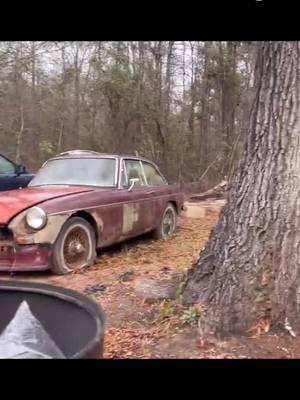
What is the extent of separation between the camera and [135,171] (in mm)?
5848

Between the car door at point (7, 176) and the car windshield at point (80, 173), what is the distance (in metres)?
1.54

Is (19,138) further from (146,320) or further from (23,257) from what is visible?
(146,320)

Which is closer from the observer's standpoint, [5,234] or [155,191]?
[5,234]

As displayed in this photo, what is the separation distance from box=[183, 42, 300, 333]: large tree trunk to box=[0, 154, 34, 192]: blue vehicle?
4.83m

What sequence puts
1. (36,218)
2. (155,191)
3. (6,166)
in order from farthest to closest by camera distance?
(6,166) < (155,191) < (36,218)

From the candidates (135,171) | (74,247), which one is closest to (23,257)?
(74,247)

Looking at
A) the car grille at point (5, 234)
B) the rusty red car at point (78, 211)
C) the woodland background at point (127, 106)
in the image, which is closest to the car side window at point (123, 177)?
the rusty red car at point (78, 211)

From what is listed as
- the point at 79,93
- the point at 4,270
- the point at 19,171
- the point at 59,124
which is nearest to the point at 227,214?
the point at 4,270

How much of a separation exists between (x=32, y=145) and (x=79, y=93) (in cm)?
176

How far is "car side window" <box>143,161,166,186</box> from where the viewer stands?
6231 mm

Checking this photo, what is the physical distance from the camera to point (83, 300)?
180 cm

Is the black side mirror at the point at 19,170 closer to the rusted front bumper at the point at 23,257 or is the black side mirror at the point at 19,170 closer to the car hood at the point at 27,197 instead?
the car hood at the point at 27,197

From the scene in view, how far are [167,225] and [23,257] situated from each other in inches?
117

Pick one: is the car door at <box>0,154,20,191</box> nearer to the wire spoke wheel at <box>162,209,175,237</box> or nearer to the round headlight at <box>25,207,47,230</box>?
the wire spoke wheel at <box>162,209,175,237</box>
